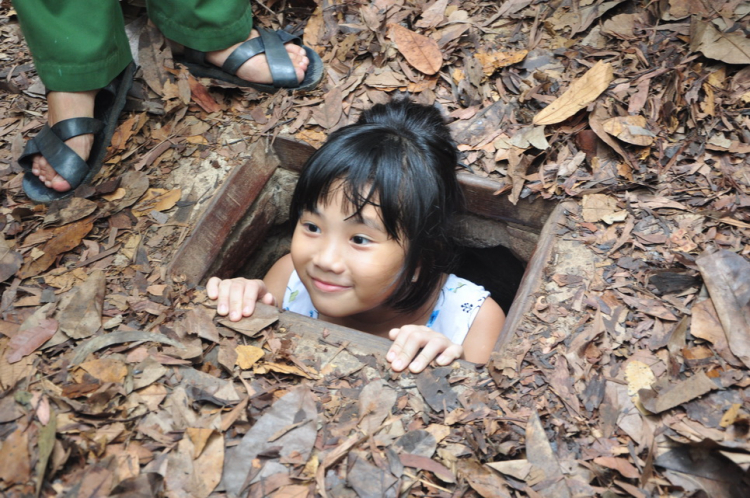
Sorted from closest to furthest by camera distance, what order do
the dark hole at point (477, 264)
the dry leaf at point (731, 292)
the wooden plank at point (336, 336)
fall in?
the dry leaf at point (731, 292), the wooden plank at point (336, 336), the dark hole at point (477, 264)

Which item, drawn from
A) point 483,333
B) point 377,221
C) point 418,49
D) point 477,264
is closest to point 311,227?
point 377,221

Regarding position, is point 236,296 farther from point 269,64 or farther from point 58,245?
point 269,64

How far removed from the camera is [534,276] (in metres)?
2.44

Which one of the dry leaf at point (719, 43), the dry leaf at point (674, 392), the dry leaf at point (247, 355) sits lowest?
the dry leaf at point (247, 355)

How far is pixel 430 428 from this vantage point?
198 centimetres

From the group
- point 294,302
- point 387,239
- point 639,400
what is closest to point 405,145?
point 387,239

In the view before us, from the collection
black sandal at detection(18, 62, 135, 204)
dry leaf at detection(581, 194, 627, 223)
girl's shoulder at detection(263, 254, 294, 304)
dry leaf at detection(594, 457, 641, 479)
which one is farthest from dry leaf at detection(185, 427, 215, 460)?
dry leaf at detection(581, 194, 627, 223)

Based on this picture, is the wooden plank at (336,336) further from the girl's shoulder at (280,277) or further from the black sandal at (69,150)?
the black sandal at (69,150)

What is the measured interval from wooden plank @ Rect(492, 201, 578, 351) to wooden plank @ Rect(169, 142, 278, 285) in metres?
1.31

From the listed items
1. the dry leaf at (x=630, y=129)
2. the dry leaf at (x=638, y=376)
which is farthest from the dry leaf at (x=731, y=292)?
the dry leaf at (x=630, y=129)

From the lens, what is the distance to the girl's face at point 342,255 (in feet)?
7.93

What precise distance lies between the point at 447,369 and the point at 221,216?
131cm

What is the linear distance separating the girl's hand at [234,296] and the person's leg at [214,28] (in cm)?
123

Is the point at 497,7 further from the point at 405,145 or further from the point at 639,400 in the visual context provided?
the point at 639,400
